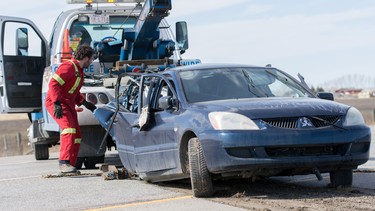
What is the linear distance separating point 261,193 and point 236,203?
758 millimetres

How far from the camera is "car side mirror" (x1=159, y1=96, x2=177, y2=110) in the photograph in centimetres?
852

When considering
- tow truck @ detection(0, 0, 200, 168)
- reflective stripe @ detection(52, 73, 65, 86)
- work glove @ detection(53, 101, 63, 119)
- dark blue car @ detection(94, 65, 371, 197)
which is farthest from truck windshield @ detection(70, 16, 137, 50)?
dark blue car @ detection(94, 65, 371, 197)

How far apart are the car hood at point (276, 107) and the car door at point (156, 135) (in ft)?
1.69

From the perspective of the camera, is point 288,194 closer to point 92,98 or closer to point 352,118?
point 352,118

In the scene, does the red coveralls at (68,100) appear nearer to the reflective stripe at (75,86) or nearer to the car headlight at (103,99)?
the reflective stripe at (75,86)

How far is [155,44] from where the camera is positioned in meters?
14.3

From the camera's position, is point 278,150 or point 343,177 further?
point 343,177

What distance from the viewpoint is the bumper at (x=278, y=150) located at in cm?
752

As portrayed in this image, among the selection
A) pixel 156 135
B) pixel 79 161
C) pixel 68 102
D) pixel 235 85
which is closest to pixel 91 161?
pixel 79 161

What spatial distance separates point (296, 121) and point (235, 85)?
1.42m

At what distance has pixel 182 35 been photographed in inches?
592

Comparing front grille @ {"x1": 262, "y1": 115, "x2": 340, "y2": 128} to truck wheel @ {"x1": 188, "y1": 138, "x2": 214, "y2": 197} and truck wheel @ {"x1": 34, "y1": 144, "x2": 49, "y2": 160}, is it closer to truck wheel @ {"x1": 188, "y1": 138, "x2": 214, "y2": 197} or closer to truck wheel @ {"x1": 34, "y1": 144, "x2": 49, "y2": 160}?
truck wheel @ {"x1": 188, "y1": 138, "x2": 214, "y2": 197}

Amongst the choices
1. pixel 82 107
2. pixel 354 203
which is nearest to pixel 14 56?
pixel 82 107

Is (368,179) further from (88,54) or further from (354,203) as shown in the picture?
(88,54)
